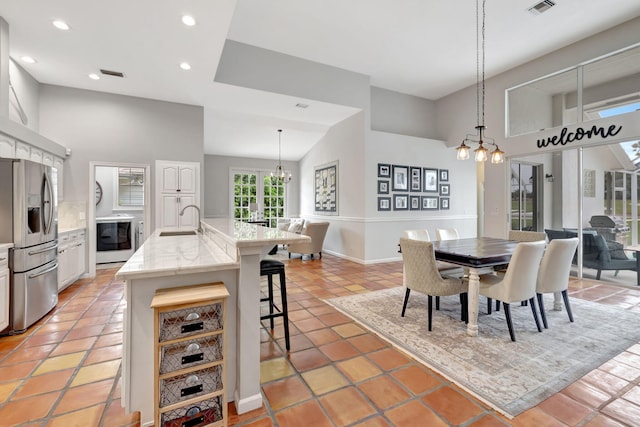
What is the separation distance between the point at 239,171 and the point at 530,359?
828 cm

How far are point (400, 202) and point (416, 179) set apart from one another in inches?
27.7

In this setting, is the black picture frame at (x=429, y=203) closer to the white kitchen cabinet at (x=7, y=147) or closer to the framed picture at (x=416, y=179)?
the framed picture at (x=416, y=179)

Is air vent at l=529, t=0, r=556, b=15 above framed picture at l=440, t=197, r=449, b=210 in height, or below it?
above

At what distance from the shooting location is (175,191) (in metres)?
5.19

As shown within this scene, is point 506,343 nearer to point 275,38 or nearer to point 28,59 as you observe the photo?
point 275,38

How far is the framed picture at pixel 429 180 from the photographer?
6.50m

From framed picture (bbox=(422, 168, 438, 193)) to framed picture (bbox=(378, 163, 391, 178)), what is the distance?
1.03 meters

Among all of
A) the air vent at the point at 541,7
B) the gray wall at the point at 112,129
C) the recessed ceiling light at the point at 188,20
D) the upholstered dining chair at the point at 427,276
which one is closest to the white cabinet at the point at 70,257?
the gray wall at the point at 112,129

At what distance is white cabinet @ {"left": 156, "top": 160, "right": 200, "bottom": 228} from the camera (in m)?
5.11

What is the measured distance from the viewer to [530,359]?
7.19 feet

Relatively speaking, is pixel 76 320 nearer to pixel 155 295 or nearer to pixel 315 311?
pixel 155 295

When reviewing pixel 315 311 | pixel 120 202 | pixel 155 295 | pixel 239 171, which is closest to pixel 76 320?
pixel 155 295

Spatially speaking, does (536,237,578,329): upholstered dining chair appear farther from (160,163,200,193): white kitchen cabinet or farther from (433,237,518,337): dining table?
(160,163,200,193): white kitchen cabinet

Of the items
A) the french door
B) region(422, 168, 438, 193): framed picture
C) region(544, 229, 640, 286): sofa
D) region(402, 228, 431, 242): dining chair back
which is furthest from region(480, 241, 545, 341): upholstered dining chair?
the french door
